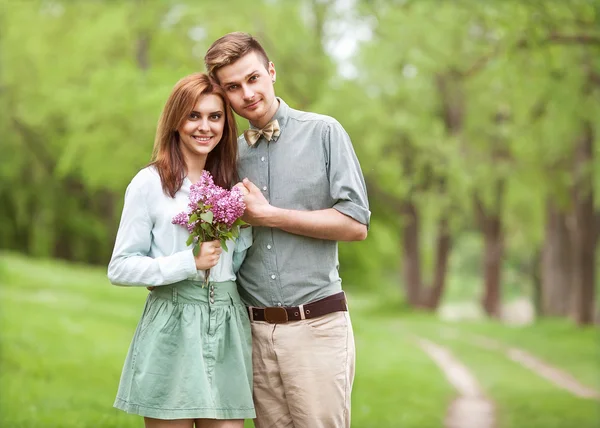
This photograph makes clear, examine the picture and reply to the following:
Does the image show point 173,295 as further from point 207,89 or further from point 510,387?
point 510,387

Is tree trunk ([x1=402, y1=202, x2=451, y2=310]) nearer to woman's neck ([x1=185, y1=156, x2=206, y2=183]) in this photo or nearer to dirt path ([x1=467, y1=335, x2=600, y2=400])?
dirt path ([x1=467, y1=335, x2=600, y2=400])

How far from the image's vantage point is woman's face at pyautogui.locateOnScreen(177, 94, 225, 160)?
398cm

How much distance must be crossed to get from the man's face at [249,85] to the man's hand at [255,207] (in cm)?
37

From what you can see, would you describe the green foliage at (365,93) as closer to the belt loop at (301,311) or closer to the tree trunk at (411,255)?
the tree trunk at (411,255)

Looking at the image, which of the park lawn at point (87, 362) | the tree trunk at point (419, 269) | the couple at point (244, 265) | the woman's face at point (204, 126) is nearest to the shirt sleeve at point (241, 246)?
the couple at point (244, 265)

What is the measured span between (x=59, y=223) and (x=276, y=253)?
27595 millimetres

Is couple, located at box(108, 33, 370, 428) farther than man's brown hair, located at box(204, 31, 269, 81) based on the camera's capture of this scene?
No

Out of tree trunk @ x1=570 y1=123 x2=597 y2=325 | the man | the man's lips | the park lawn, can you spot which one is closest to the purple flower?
the man

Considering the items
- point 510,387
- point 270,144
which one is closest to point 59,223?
point 510,387

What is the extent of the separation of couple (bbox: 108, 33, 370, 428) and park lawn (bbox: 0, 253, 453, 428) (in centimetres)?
311

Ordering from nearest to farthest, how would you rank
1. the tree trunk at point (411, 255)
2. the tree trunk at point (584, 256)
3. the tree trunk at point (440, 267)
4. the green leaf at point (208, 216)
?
the green leaf at point (208, 216) → the tree trunk at point (584, 256) → the tree trunk at point (411, 255) → the tree trunk at point (440, 267)

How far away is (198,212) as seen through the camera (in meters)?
3.78

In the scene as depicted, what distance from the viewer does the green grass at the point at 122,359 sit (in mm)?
9766

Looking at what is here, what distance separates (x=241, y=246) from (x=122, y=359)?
9215 millimetres
